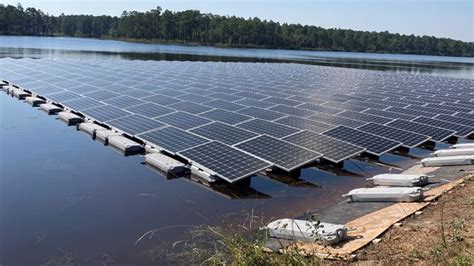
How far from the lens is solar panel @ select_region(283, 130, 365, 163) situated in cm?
1499

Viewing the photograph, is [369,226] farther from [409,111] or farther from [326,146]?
[409,111]

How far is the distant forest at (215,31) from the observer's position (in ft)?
468

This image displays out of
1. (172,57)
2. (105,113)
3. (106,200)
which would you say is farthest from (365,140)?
(172,57)

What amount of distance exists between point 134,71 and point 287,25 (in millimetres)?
130259

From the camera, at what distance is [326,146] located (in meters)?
15.6

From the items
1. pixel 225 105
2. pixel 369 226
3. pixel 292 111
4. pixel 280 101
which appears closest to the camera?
pixel 369 226

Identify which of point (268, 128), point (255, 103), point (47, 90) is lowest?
point (47, 90)

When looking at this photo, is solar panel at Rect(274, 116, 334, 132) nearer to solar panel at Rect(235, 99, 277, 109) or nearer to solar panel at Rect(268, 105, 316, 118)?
solar panel at Rect(268, 105, 316, 118)

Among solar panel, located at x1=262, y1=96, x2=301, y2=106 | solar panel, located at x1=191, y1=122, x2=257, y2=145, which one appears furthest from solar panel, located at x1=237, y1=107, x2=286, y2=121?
solar panel, located at x1=191, y1=122, x2=257, y2=145

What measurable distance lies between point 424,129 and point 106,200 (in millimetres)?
15032

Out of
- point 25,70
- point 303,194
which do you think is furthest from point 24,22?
point 303,194

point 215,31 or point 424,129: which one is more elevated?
point 215,31

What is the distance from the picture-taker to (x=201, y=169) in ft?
43.6

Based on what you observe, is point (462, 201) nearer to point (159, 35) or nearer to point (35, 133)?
point (35, 133)
